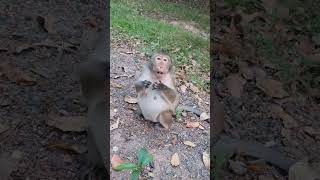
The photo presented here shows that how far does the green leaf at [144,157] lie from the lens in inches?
82.0

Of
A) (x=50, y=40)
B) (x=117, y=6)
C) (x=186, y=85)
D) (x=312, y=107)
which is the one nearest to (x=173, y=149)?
(x=186, y=85)

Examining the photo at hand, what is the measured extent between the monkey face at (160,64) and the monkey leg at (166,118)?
0.16m

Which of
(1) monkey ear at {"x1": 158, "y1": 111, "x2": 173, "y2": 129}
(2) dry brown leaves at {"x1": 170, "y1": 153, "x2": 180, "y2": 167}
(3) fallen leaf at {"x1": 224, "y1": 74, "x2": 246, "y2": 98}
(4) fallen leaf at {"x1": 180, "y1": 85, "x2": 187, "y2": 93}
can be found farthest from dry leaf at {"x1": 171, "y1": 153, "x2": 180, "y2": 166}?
(3) fallen leaf at {"x1": 224, "y1": 74, "x2": 246, "y2": 98}

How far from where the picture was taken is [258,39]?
325 centimetres

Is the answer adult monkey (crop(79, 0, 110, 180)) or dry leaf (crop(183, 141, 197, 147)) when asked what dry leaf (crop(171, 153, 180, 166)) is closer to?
dry leaf (crop(183, 141, 197, 147))

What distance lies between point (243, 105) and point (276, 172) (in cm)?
50

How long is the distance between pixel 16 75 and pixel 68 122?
0.40m

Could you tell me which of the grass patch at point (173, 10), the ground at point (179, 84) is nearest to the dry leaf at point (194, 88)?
the ground at point (179, 84)

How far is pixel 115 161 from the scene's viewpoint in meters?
2.09

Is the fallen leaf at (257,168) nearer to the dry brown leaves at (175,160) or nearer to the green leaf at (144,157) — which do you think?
the dry brown leaves at (175,160)

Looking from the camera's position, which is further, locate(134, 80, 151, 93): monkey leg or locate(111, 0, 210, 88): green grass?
locate(111, 0, 210, 88): green grass

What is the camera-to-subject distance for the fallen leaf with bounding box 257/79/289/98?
2666mm

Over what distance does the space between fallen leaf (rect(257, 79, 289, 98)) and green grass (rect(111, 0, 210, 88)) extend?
0.28 m

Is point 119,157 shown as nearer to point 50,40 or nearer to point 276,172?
point 276,172
